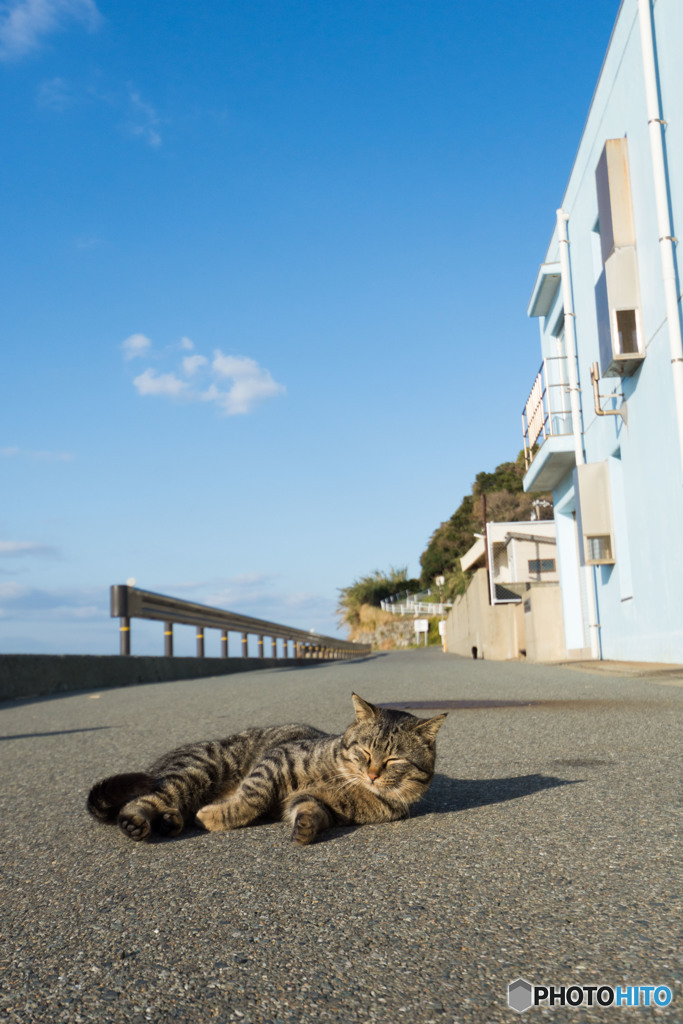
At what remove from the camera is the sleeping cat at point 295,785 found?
294 centimetres

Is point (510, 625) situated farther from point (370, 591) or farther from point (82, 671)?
point (370, 591)

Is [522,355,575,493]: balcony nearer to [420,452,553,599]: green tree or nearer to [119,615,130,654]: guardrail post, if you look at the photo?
[119,615,130,654]: guardrail post

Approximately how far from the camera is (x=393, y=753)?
3.06m

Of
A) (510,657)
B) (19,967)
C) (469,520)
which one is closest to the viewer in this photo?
(19,967)

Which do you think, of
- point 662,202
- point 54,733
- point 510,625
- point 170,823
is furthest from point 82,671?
point 510,625

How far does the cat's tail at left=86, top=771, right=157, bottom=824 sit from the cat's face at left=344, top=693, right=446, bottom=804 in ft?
2.53

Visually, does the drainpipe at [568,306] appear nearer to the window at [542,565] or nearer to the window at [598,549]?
the window at [598,549]

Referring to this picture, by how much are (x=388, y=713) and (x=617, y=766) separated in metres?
1.32

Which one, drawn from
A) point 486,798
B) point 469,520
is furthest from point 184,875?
point 469,520

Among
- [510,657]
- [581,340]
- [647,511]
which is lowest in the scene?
[510,657]

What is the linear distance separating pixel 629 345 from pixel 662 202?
2061mm

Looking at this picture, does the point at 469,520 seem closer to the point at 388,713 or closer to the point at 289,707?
the point at 289,707

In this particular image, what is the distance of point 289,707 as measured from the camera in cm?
745

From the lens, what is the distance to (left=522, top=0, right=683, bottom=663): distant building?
10023 millimetres
